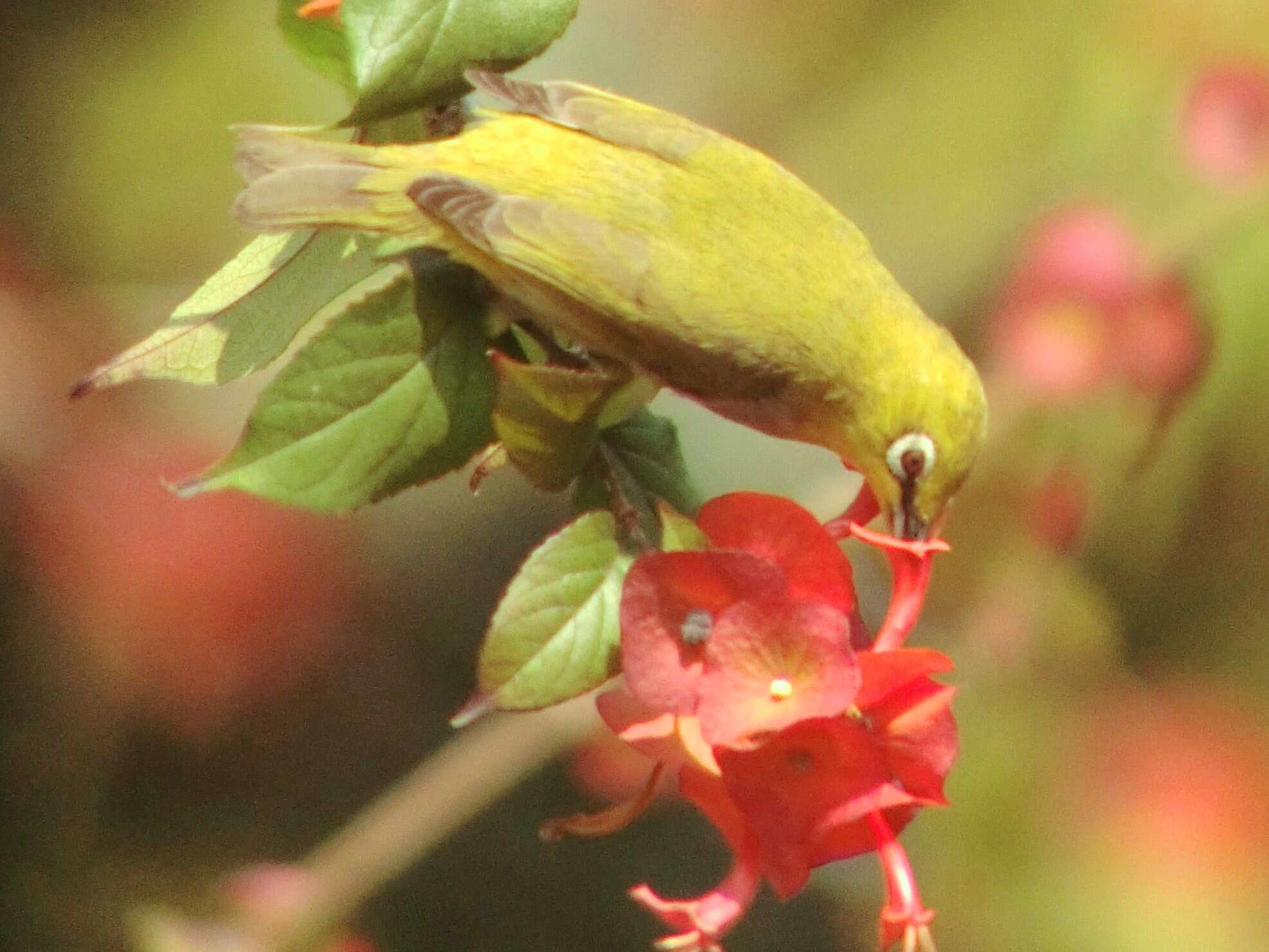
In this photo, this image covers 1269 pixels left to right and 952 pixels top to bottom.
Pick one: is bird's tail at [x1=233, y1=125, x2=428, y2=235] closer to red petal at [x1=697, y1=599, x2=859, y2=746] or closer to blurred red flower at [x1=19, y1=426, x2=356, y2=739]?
red petal at [x1=697, y1=599, x2=859, y2=746]

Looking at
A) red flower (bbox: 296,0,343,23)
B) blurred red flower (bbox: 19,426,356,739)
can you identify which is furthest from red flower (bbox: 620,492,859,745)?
blurred red flower (bbox: 19,426,356,739)

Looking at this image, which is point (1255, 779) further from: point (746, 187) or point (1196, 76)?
point (746, 187)

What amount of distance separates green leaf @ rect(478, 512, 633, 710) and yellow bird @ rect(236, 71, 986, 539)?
11 centimetres

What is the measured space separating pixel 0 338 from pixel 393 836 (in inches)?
28.0

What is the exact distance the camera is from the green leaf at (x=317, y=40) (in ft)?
1.55

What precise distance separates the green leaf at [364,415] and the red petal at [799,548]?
0.10 metres

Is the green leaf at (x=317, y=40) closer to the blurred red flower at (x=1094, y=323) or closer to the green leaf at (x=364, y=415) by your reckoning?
the green leaf at (x=364, y=415)

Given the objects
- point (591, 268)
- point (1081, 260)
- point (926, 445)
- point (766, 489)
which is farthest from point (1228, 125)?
point (591, 268)

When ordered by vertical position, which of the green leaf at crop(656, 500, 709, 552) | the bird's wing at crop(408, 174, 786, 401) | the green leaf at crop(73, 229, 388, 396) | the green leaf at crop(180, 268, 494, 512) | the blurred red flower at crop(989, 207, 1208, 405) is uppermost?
the blurred red flower at crop(989, 207, 1208, 405)

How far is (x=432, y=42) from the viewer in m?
0.43

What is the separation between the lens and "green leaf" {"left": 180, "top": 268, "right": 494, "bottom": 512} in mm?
387

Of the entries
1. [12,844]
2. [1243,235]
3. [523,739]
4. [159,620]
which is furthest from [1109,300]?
[12,844]

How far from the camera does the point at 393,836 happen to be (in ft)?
4.63

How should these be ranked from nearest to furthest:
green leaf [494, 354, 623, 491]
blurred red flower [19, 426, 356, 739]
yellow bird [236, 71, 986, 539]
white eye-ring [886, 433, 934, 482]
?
1. green leaf [494, 354, 623, 491]
2. yellow bird [236, 71, 986, 539]
3. white eye-ring [886, 433, 934, 482]
4. blurred red flower [19, 426, 356, 739]
